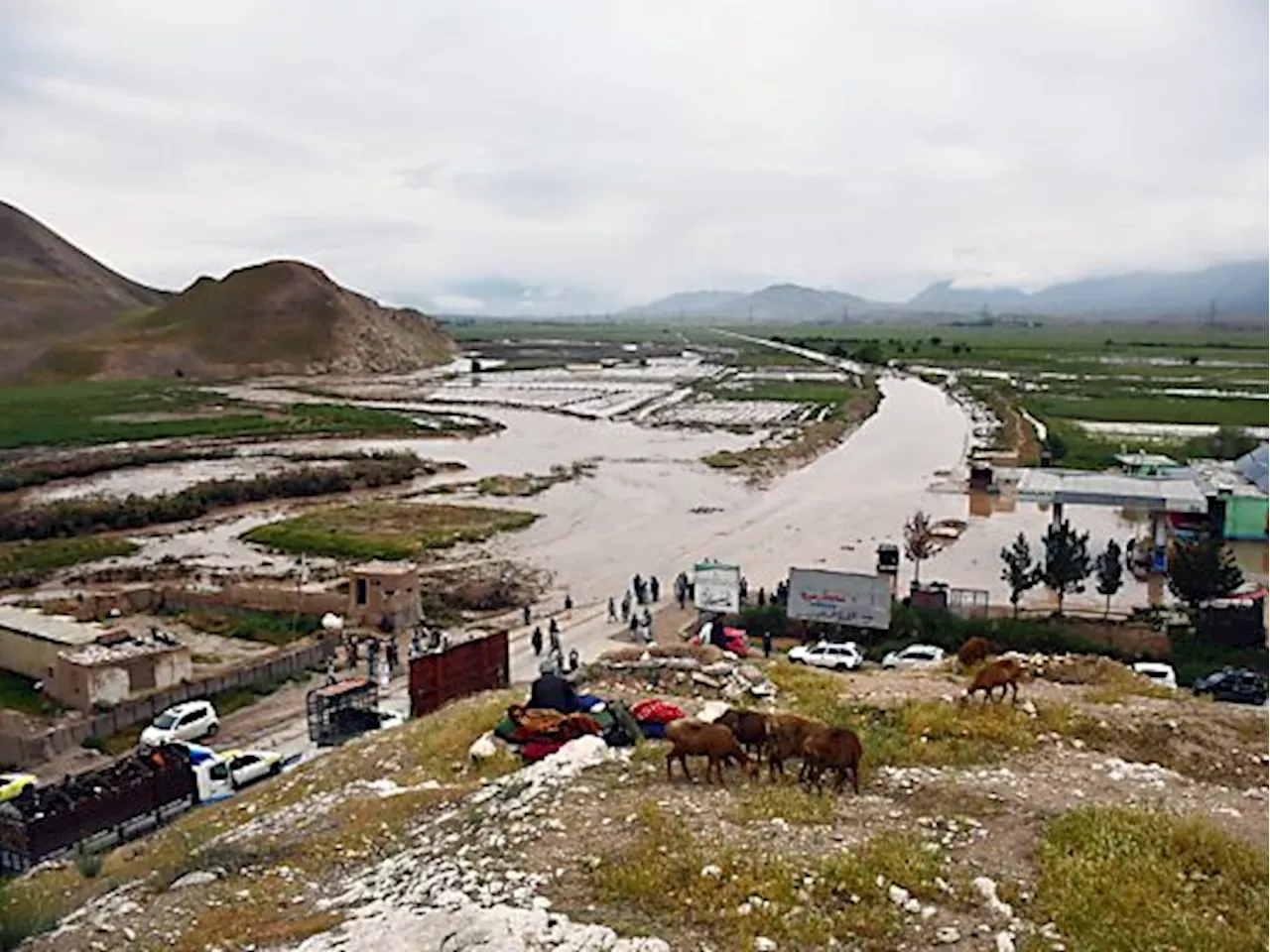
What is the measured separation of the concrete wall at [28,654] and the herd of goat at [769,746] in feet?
63.4

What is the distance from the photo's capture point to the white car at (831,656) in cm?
2634

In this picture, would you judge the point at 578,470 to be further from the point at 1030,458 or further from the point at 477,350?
the point at 477,350

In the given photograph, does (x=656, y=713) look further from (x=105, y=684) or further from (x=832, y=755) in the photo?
(x=105, y=684)

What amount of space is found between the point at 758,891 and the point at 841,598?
1957cm

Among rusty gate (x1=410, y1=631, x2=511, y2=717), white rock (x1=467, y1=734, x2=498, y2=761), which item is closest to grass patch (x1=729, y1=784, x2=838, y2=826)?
white rock (x1=467, y1=734, x2=498, y2=761)

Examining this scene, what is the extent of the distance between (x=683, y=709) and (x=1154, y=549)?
26957mm

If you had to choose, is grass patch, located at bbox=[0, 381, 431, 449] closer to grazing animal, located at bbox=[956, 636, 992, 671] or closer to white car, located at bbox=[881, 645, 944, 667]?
white car, located at bbox=[881, 645, 944, 667]

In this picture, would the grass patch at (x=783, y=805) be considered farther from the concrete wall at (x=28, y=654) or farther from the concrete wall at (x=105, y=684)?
the concrete wall at (x=28, y=654)

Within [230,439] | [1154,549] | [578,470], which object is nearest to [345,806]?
[1154,549]

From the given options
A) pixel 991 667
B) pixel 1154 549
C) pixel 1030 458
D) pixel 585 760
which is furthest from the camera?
pixel 1030 458

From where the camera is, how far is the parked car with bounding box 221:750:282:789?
66.1 feet

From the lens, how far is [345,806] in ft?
46.4

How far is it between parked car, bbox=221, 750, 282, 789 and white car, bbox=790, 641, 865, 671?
37.7 ft

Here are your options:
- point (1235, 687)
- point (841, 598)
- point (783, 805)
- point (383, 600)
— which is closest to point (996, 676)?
point (783, 805)
